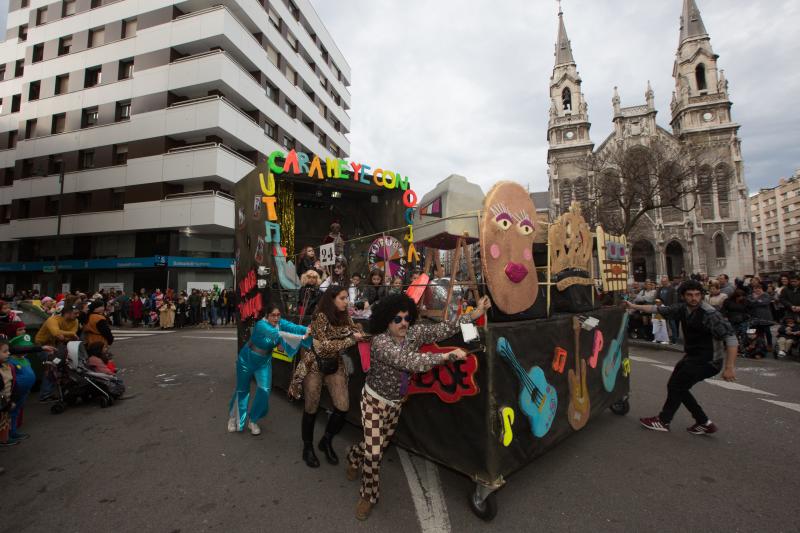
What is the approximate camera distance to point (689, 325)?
13.8 ft

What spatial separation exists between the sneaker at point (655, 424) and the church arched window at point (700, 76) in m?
63.9

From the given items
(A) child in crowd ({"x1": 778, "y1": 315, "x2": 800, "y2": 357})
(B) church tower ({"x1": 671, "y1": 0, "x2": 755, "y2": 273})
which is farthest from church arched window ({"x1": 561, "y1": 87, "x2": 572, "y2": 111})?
(A) child in crowd ({"x1": 778, "y1": 315, "x2": 800, "y2": 357})

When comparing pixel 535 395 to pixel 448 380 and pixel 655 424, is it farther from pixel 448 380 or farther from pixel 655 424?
pixel 655 424

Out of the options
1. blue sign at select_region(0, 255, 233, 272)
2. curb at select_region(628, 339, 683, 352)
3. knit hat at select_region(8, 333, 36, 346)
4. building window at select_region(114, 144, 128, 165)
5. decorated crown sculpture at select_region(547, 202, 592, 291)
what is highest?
building window at select_region(114, 144, 128, 165)

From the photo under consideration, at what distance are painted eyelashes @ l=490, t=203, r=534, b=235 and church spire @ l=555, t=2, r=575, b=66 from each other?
67.4m

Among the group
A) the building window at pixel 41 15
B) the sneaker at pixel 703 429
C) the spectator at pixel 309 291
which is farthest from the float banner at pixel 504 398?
the building window at pixel 41 15

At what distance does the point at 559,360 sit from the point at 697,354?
2003mm

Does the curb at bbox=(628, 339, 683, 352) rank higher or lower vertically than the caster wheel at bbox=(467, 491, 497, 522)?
lower

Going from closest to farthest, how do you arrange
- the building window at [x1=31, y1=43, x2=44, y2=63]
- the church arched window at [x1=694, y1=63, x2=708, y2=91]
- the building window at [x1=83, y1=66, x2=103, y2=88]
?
the building window at [x1=83, y1=66, x2=103, y2=88]
the building window at [x1=31, y1=43, x2=44, y2=63]
the church arched window at [x1=694, y1=63, x2=708, y2=91]

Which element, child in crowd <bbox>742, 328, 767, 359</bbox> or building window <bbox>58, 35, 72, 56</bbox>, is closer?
child in crowd <bbox>742, 328, 767, 359</bbox>

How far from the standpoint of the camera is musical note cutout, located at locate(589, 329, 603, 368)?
4.07 m

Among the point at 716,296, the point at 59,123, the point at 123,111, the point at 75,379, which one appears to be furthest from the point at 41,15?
the point at 716,296

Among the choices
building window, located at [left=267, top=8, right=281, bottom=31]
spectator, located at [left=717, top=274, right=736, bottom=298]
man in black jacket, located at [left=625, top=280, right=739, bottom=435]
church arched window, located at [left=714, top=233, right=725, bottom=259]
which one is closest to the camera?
man in black jacket, located at [left=625, top=280, right=739, bottom=435]

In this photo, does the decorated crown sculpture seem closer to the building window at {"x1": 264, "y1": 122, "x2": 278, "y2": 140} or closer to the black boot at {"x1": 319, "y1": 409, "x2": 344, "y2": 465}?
the black boot at {"x1": 319, "y1": 409, "x2": 344, "y2": 465}
